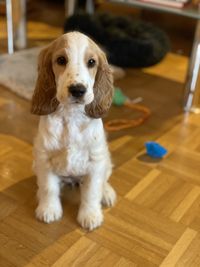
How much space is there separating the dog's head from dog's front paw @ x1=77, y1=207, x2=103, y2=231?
1.14 ft

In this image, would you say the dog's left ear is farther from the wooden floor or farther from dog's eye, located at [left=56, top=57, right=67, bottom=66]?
the wooden floor

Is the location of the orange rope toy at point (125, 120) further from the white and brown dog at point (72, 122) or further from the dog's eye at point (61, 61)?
the dog's eye at point (61, 61)

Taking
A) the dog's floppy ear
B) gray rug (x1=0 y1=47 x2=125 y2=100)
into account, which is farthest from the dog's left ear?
gray rug (x1=0 y1=47 x2=125 y2=100)

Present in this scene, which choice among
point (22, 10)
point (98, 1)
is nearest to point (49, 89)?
point (22, 10)

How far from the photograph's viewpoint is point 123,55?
276 centimetres

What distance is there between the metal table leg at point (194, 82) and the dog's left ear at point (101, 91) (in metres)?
1.12

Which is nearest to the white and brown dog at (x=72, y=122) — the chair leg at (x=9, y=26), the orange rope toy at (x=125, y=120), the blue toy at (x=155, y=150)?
Result: the blue toy at (x=155, y=150)

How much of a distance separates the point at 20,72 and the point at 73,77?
1606mm

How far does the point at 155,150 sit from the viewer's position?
1832 mm

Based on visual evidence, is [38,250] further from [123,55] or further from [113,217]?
[123,55]

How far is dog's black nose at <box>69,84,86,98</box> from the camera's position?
1.09 metres

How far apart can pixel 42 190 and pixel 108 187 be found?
274mm

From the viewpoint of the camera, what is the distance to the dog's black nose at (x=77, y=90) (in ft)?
3.57

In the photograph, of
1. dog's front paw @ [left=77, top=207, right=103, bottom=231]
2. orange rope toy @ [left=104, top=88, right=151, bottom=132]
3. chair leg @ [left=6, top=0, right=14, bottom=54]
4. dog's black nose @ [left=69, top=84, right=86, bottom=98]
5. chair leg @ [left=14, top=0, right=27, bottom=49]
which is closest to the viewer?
dog's black nose @ [left=69, top=84, right=86, bottom=98]
